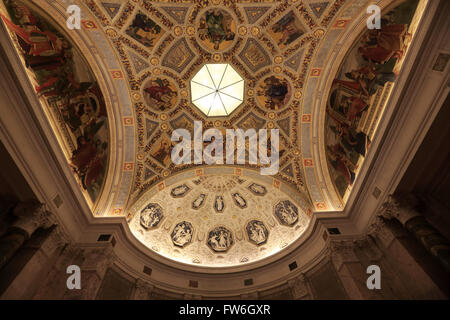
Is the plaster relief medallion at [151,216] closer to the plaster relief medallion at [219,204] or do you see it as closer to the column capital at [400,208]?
the plaster relief medallion at [219,204]

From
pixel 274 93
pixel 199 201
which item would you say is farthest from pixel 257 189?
pixel 274 93

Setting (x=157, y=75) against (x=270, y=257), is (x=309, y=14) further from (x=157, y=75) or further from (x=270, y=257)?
(x=270, y=257)

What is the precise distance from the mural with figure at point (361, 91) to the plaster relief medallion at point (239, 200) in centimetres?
591

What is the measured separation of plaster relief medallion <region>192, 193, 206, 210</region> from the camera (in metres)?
15.8

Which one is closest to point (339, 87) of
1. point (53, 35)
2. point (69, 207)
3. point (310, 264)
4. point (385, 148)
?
point (385, 148)

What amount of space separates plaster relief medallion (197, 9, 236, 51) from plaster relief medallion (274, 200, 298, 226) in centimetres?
981

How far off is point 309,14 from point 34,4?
10.7 meters

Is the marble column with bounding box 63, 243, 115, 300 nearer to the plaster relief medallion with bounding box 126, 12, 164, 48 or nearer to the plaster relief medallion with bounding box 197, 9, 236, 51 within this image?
the plaster relief medallion with bounding box 126, 12, 164, 48

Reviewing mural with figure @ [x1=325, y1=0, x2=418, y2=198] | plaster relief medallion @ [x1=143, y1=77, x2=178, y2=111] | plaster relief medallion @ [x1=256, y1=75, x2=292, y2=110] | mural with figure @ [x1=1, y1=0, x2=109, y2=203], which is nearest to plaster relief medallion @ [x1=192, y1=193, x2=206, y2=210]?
mural with figure @ [x1=1, y1=0, x2=109, y2=203]

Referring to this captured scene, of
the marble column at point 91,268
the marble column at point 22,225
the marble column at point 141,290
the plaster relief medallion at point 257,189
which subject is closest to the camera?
the marble column at point 22,225

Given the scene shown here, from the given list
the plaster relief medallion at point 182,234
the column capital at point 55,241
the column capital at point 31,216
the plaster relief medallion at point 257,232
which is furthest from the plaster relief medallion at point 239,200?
the column capital at point 31,216

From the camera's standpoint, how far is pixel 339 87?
11.0m

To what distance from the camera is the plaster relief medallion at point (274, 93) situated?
42.0ft

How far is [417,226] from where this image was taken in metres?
7.45
